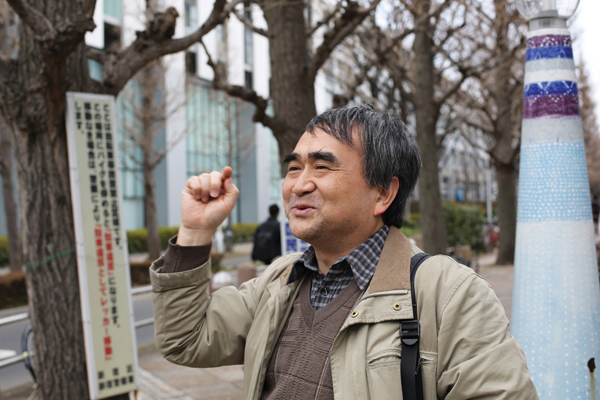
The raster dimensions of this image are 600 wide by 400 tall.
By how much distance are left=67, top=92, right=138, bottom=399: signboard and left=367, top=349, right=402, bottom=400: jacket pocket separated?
305 cm

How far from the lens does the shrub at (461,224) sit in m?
18.3

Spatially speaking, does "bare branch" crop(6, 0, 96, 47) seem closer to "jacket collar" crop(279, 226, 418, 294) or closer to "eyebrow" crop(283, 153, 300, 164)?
"eyebrow" crop(283, 153, 300, 164)

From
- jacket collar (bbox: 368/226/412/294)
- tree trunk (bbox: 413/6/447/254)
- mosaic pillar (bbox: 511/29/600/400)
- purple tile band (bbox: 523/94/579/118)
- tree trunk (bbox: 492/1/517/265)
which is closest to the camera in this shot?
jacket collar (bbox: 368/226/412/294)

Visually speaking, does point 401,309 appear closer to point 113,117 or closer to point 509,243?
point 113,117

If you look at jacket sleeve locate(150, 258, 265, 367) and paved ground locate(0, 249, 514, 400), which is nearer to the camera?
jacket sleeve locate(150, 258, 265, 367)

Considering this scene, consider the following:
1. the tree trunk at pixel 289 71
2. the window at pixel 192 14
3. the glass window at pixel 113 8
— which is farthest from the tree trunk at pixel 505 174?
the window at pixel 192 14

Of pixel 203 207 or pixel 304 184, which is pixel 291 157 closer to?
pixel 304 184

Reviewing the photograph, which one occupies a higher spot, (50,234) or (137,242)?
(50,234)

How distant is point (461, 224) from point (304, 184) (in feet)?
58.7

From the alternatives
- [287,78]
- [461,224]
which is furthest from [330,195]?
[461,224]

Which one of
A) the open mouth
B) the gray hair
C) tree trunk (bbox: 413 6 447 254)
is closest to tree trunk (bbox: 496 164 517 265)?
tree trunk (bbox: 413 6 447 254)

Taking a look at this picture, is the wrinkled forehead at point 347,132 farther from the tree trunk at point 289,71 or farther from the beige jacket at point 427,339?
the tree trunk at point 289,71

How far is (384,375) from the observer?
1.37 m

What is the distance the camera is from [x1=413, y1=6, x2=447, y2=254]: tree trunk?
9836mm
